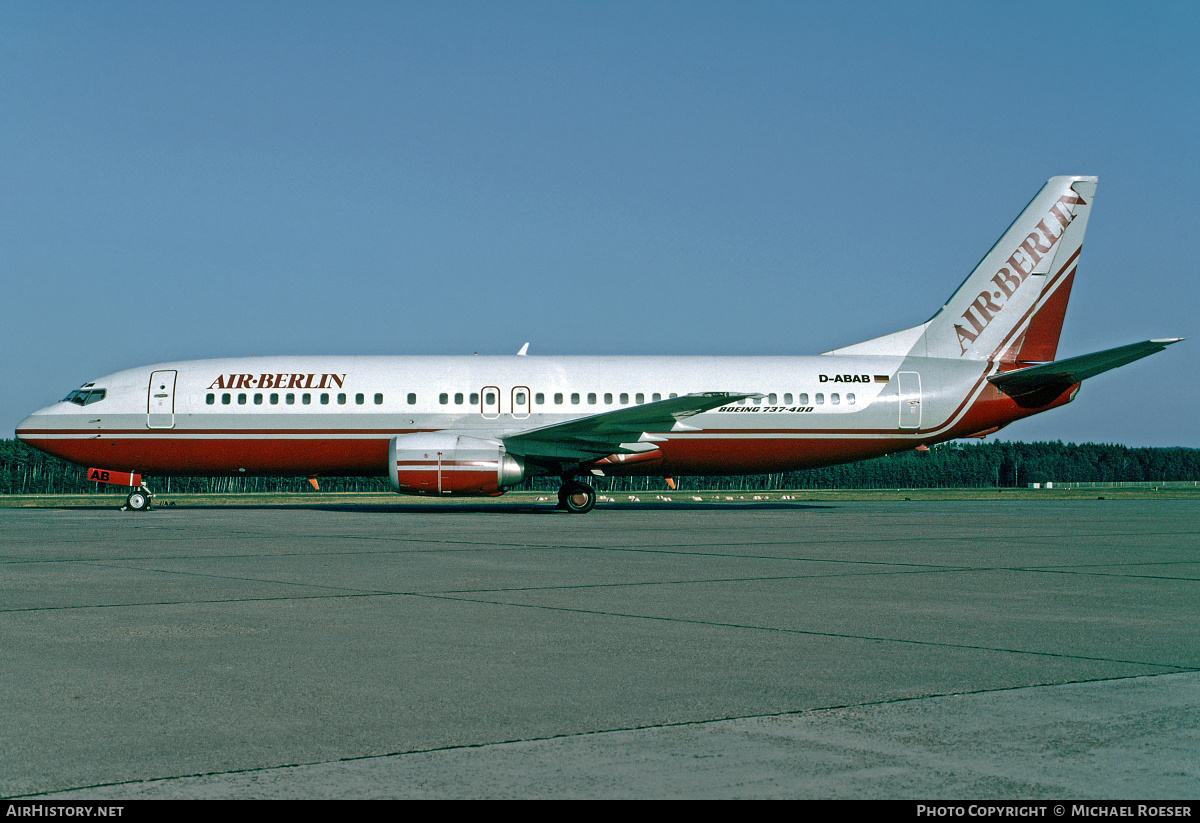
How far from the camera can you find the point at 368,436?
2697 centimetres

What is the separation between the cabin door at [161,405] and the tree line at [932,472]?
50236mm

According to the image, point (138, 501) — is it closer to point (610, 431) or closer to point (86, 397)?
point (86, 397)

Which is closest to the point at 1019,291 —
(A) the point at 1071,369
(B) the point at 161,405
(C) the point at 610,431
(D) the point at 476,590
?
(A) the point at 1071,369

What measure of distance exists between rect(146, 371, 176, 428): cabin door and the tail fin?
19165mm

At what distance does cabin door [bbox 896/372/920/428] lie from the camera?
2817 cm

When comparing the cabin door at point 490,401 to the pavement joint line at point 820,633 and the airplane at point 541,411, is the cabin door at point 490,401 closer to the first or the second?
the airplane at point 541,411

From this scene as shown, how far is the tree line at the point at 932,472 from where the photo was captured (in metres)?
83.6

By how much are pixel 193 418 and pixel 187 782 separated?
80.8 feet

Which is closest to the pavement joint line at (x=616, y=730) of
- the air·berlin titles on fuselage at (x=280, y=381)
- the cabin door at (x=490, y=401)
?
the cabin door at (x=490, y=401)

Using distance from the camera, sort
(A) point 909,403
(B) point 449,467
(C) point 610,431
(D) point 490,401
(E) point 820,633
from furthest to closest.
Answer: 1. (A) point 909,403
2. (D) point 490,401
3. (C) point 610,431
4. (B) point 449,467
5. (E) point 820,633

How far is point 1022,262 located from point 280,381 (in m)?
19.6

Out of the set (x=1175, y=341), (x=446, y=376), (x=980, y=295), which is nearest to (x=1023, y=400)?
(x=980, y=295)

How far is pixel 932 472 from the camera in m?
95.5
